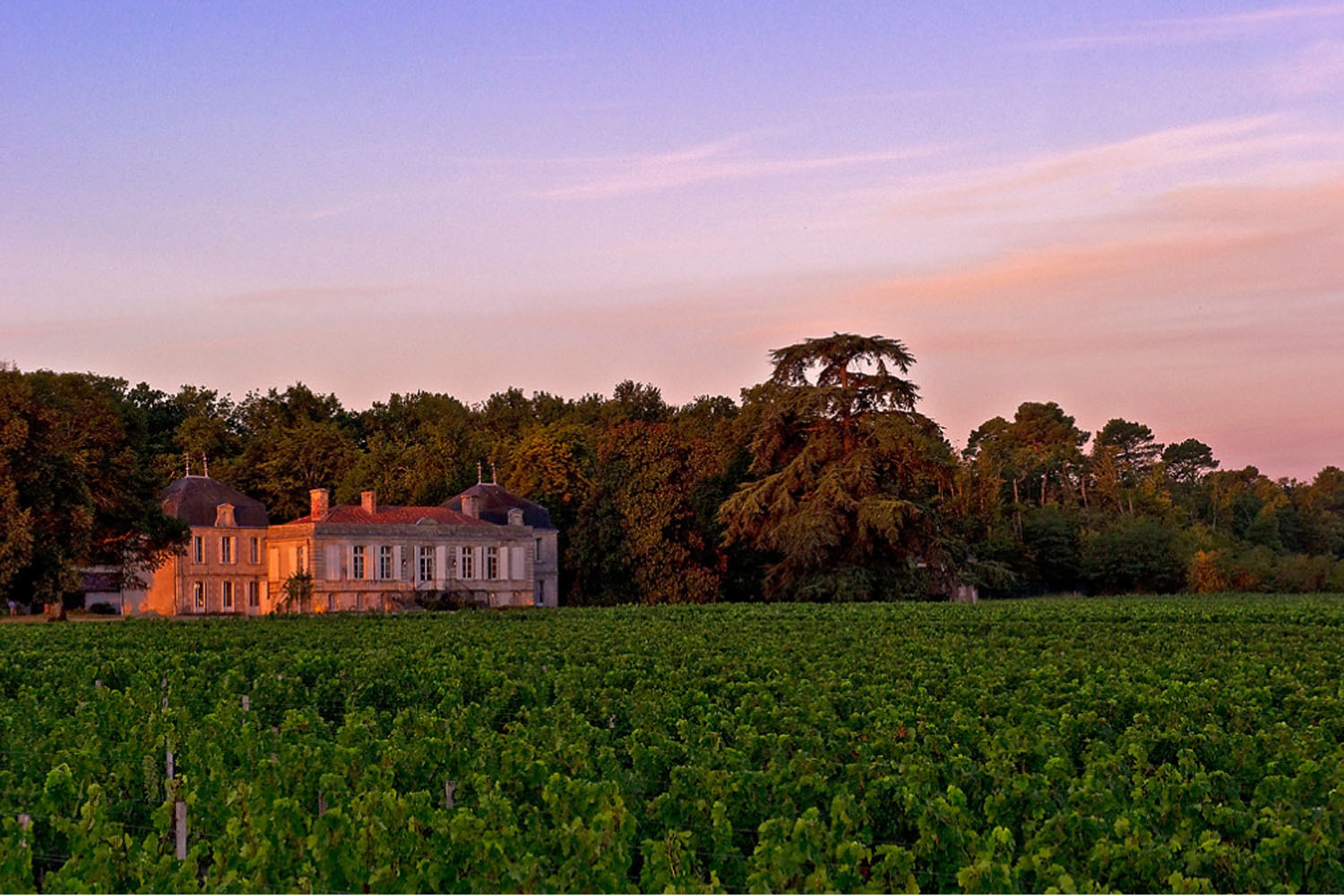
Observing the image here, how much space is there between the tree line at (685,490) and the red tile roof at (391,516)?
5.68 m

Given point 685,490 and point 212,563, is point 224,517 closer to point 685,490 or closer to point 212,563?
point 212,563

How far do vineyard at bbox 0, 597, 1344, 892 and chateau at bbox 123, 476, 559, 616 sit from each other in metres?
39.8

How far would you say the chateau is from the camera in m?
67.5

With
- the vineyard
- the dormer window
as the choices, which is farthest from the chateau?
the vineyard

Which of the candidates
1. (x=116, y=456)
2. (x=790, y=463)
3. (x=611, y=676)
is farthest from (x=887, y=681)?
(x=790, y=463)

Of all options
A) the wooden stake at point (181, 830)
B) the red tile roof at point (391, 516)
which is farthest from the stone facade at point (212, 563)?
the wooden stake at point (181, 830)

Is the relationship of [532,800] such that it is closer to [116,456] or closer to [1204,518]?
[116,456]

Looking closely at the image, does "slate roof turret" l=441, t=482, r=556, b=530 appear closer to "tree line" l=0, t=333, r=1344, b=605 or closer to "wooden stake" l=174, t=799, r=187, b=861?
"tree line" l=0, t=333, r=1344, b=605

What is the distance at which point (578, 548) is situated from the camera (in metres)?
72.1

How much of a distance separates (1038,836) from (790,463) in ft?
199

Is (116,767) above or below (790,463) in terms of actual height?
below

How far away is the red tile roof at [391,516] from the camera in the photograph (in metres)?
69.0

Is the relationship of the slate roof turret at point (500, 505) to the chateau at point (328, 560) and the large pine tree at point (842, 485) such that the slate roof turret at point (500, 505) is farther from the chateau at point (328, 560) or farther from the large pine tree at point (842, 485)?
the large pine tree at point (842, 485)

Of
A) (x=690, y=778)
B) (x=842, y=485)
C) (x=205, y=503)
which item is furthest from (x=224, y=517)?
(x=690, y=778)
